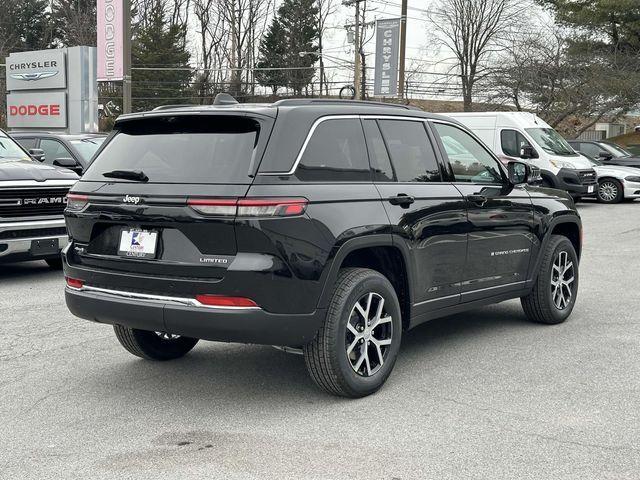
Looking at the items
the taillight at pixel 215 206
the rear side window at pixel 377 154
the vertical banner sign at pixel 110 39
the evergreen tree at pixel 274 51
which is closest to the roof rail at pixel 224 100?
the rear side window at pixel 377 154

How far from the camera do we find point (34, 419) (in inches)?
177

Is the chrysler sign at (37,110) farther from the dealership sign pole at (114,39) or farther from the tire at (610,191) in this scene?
the tire at (610,191)

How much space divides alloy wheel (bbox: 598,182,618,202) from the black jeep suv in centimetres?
1683

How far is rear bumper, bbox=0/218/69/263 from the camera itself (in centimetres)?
848

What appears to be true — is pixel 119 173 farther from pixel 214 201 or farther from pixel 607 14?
pixel 607 14

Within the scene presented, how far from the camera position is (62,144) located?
39.1ft

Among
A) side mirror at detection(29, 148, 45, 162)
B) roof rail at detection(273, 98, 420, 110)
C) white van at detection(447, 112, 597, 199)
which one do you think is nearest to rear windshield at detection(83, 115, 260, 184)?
roof rail at detection(273, 98, 420, 110)

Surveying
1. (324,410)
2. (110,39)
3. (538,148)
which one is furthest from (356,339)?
(110,39)

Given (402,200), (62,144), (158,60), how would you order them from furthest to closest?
(158,60)
(62,144)
(402,200)

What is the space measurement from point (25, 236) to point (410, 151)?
502cm

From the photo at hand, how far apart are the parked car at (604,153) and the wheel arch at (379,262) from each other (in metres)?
18.9

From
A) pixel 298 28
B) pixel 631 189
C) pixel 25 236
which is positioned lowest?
pixel 25 236

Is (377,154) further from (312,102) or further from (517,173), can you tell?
(517,173)

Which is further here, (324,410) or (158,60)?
(158,60)
